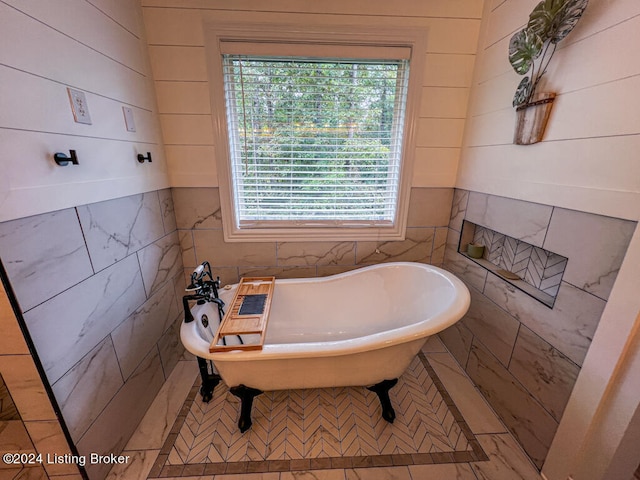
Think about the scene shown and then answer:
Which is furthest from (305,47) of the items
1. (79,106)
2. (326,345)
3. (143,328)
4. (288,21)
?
(143,328)

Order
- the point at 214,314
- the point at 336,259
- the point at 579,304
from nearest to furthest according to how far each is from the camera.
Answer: the point at 579,304, the point at 214,314, the point at 336,259

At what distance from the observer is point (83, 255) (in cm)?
104

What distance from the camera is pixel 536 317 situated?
117cm

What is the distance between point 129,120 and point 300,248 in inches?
48.0

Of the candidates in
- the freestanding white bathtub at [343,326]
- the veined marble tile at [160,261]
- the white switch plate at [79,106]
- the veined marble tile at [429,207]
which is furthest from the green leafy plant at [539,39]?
the veined marble tile at [160,261]

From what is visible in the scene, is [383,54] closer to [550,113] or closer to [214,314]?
[550,113]

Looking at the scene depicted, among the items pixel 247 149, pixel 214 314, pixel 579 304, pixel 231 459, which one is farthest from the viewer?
pixel 247 149

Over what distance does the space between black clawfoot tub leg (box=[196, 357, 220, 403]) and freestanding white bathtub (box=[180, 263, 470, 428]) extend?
0.22 m

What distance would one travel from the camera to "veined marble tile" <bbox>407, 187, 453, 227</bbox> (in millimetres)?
1814

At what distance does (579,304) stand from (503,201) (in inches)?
23.5

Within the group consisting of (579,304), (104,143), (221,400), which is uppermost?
(104,143)

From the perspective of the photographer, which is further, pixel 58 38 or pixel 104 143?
pixel 104 143

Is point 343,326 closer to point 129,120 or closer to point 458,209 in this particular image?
point 458,209

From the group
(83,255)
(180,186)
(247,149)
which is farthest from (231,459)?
(247,149)
